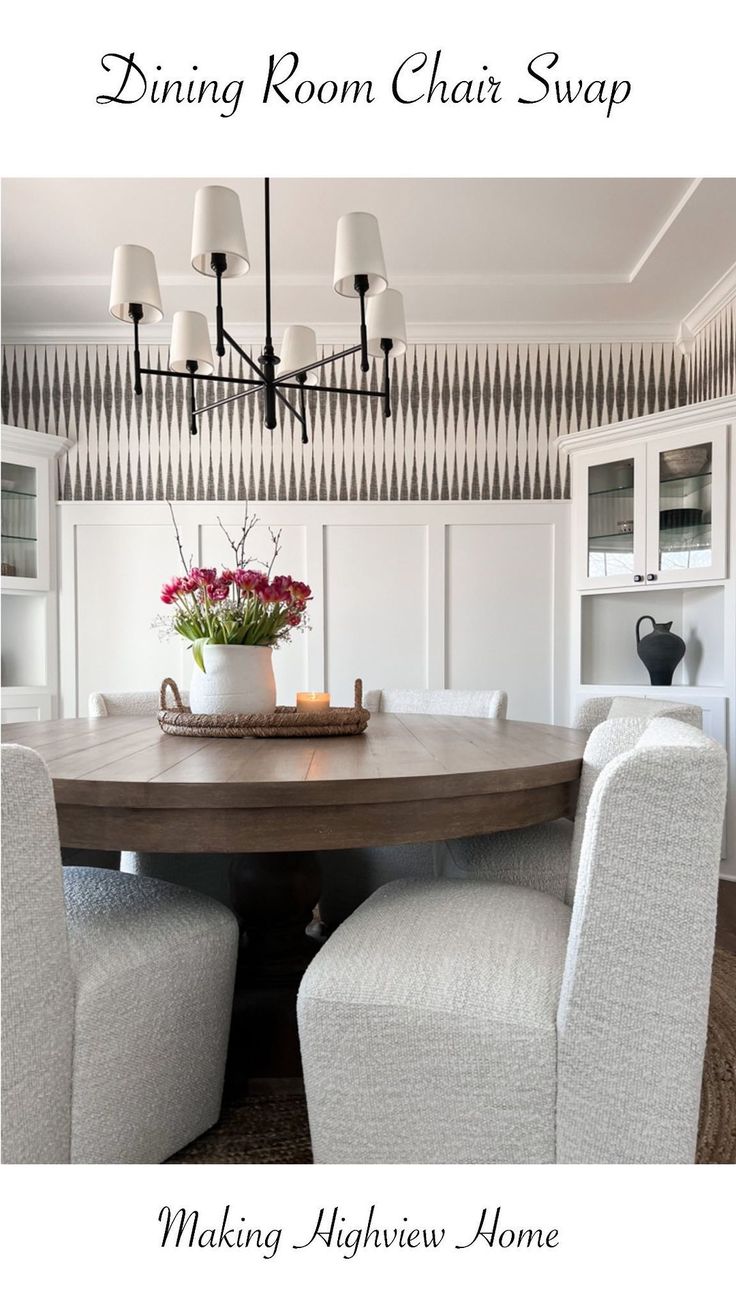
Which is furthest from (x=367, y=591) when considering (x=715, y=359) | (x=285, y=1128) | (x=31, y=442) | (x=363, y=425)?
(x=285, y=1128)

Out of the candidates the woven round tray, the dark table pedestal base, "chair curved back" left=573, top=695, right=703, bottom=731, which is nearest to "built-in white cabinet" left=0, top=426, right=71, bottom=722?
the woven round tray

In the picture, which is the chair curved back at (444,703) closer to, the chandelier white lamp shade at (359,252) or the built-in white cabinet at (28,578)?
the chandelier white lamp shade at (359,252)

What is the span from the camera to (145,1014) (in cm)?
114

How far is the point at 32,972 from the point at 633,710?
1.33 meters

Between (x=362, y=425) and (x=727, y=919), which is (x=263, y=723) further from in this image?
(x=362, y=425)

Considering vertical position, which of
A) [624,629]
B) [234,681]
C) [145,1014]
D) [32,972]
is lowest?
[145,1014]

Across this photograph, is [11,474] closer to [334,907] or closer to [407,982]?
[334,907]

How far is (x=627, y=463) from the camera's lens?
3605 mm

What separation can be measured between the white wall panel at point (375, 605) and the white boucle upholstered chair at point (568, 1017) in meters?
2.82

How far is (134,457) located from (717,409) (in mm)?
2810

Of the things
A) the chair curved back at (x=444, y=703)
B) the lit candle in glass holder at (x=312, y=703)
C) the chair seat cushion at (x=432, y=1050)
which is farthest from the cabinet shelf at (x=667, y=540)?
Result: the chair seat cushion at (x=432, y=1050)
